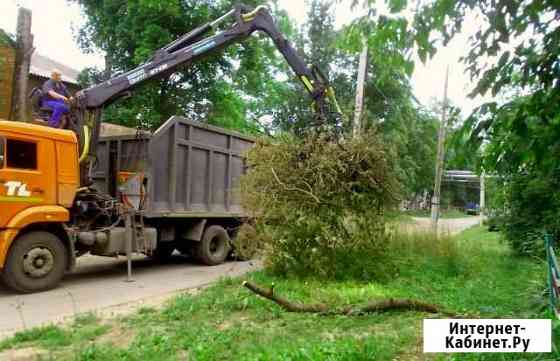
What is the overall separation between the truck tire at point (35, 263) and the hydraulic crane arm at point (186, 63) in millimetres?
1845

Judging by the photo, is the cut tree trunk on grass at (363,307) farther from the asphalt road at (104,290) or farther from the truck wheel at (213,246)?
the truck wheel at (213,246)

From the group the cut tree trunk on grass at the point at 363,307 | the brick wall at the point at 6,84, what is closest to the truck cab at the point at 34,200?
the cut tree trunk on grass at the point at 363,307

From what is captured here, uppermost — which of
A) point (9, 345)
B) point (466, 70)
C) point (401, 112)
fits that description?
point (401, 112)

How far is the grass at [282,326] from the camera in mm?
4035

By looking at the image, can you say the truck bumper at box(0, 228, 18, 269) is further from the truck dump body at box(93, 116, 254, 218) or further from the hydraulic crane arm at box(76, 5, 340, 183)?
the truck dump body at box(93, 116, 254, 218)

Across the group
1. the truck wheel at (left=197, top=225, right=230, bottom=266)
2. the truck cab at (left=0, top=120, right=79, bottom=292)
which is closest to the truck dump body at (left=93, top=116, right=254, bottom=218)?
the truck wheel at (left=197, top=225, right=230, bottom=266)

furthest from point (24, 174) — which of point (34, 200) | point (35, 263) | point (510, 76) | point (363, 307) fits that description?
point (510, 76)

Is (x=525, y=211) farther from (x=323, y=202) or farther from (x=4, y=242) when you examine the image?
(x=4, y=242)

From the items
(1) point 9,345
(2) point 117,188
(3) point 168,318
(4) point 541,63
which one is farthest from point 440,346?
(2) point 117,188

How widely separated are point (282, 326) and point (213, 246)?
6331mm

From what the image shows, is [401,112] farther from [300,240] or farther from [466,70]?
[466,70]

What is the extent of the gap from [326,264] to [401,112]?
1007 inches

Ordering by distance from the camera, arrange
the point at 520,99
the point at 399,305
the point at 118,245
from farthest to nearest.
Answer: the point at 118,245 < the point at 399,305 < the point at 520,99

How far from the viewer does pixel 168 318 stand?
5.51m
